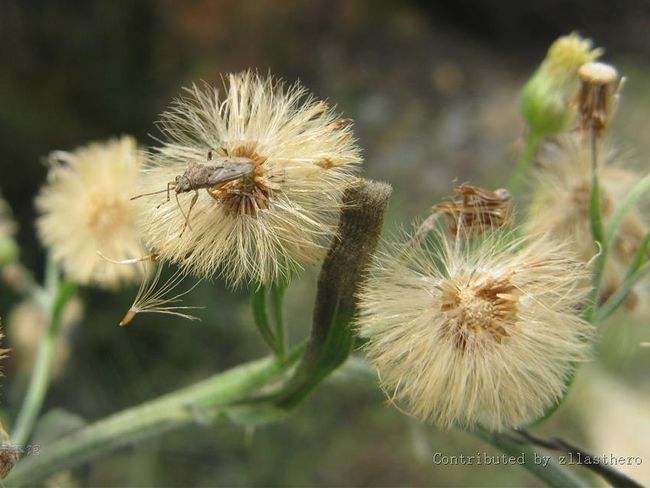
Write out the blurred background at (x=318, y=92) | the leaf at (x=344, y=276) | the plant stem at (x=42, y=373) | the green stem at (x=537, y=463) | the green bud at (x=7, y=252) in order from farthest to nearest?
the blurred background at (x=318, y=92), the green bud at (x=7, y=252), the plant stem at (x=42, y=373), the green stem at (x=537, y=463), the leaf at (x=344, y=276)

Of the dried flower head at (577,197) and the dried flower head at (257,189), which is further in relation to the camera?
the dried flower head at (577,197)

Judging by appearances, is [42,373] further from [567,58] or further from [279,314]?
[567,58]

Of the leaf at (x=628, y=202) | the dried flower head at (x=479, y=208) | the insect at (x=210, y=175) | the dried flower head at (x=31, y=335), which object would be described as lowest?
the dried flower head at (x=31, y=335)

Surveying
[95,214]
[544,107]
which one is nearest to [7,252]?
[95,214]

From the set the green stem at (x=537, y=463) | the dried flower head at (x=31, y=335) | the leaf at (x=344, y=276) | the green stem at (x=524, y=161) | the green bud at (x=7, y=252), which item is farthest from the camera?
the dried flower head at (x=31, y=335)

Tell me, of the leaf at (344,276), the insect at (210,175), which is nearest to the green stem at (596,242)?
the leaf at (344,276)

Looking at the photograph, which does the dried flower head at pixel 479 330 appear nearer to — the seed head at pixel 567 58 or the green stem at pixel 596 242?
the green stem at pixel 596 242

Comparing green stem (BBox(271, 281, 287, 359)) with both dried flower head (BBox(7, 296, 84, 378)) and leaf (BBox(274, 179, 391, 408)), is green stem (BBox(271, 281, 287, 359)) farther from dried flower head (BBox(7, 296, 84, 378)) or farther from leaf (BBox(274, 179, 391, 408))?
dried flower head (BBox(7, 296, 84, 378))


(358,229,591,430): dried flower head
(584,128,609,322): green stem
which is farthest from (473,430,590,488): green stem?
(584,128,609,322): green stem
